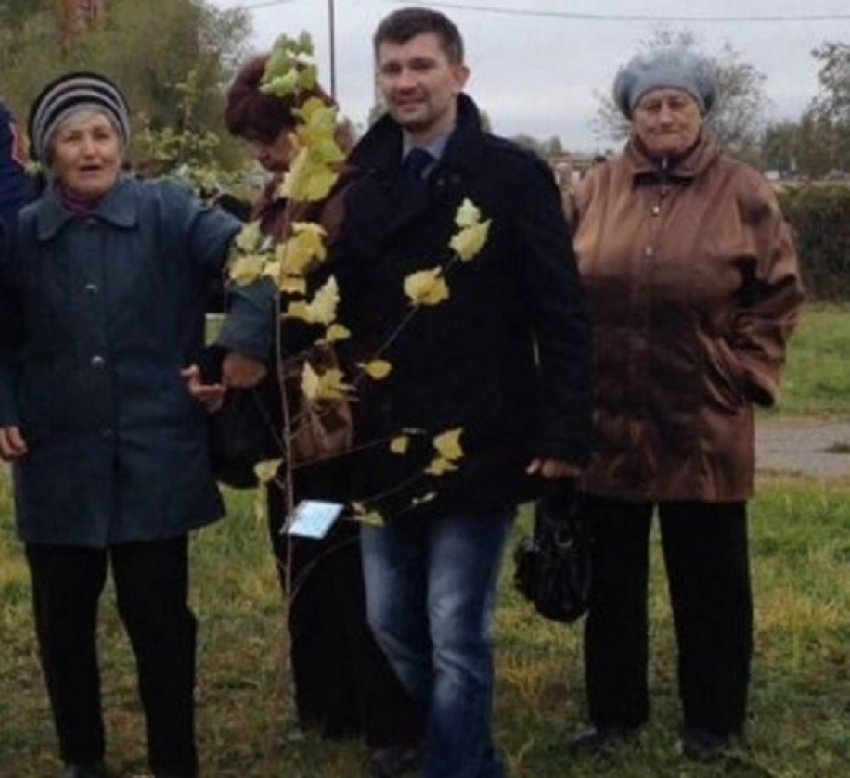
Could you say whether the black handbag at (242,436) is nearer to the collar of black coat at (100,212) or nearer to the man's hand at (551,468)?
the collar of black coat at (100,212)

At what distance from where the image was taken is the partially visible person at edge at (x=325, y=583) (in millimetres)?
4555

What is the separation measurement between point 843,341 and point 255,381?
48.3ft

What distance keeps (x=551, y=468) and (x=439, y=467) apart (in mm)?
297

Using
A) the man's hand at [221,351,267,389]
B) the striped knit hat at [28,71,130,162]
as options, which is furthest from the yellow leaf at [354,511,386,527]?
the striped knit hat at [28,71,130,162]

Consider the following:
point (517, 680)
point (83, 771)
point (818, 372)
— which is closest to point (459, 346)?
point (83, 771)

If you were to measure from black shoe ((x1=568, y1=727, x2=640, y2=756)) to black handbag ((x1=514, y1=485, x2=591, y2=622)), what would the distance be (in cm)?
39

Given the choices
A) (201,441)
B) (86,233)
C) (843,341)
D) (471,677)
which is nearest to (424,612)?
(471,677)

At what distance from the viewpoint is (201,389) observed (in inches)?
168

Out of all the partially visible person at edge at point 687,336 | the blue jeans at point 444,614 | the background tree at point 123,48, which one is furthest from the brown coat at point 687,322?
the background tree at point 123,48

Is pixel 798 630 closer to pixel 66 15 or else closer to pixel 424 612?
pixel 424 612

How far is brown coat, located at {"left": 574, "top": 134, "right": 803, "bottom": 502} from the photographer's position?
452 centimetres

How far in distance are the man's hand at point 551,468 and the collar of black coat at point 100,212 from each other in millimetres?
1084

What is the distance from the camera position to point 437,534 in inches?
164

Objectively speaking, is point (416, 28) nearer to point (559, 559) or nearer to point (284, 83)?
point (284, 83)
